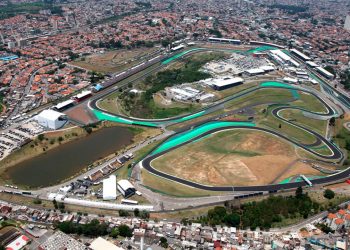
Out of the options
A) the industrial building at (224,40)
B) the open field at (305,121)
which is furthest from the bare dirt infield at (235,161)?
the industrial building at (224,40)

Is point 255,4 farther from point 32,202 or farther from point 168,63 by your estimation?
point 32,202

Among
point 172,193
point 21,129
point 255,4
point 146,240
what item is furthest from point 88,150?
point 255,4

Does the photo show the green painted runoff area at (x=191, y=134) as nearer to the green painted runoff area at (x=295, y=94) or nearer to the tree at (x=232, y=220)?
the green painted runoff area at (x=295, y=94)

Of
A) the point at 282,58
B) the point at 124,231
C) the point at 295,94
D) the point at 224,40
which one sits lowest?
the point at 124,231

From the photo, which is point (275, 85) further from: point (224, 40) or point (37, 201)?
point (37, 201)

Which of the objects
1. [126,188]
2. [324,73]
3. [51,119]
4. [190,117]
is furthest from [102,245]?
[324,73]

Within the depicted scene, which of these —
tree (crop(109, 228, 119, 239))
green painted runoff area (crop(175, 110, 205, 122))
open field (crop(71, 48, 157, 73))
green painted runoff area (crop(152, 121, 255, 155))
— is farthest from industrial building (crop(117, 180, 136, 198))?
open field (crop(71, 48, 157, 73))
